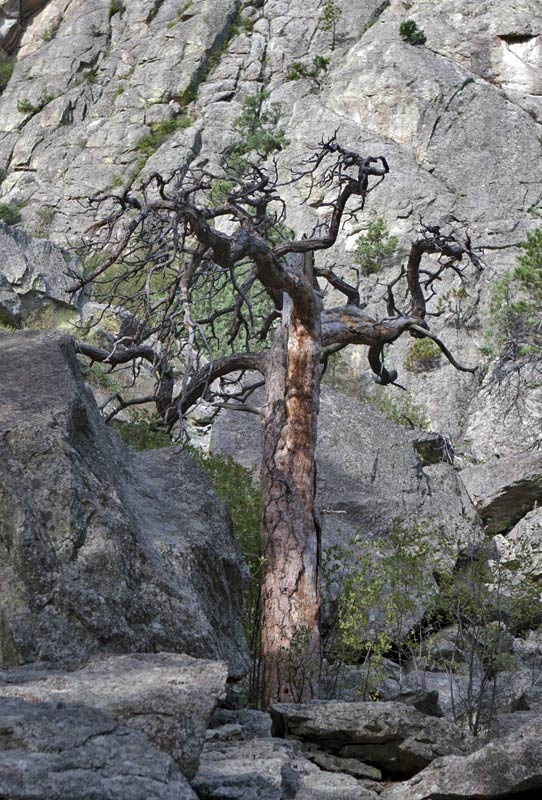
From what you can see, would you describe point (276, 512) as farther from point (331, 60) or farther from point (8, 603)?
point (331, 60)

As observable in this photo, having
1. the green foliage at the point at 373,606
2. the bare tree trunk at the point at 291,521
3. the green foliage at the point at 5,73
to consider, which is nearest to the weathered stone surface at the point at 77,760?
the bare tree trunk at the point at 291,521

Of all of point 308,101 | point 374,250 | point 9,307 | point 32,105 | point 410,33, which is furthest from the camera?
point 32,105

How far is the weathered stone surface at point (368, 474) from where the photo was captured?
45.5 ft

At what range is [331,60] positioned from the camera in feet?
150

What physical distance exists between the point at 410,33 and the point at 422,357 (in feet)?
63.4

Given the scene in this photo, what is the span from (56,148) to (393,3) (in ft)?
60.9

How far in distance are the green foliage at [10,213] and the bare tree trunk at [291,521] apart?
3655 cm

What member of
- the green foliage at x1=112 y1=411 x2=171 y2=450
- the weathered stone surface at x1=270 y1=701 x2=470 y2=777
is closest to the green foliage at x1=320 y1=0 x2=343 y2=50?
the green foliage at x1=112 y1=411 x2=171 y2=450

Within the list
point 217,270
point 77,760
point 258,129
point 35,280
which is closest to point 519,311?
point 217,270

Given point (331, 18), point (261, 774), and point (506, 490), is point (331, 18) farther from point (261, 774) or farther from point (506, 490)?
point (261, 774)

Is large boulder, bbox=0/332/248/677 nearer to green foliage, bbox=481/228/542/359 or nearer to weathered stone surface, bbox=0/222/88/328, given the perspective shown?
green foliage, bbox=481/228/542/359

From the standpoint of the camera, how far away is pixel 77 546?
18.9ft

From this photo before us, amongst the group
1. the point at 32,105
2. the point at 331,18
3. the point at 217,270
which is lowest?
the point at 217,270

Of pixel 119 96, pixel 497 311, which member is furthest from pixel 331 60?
pixel 497 311
